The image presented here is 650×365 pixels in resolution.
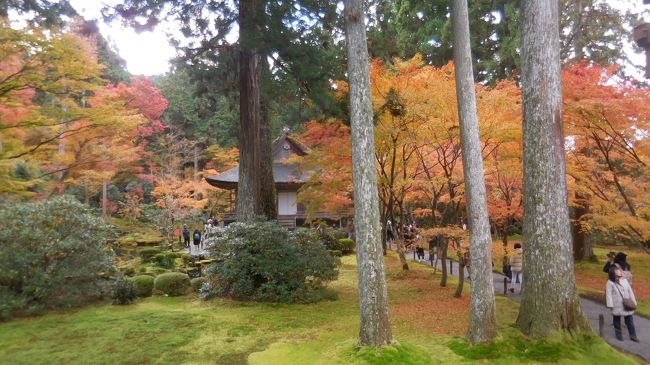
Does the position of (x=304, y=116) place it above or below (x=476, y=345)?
above

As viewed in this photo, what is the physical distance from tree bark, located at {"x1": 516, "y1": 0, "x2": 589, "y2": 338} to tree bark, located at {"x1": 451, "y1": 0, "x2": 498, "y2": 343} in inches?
29.5

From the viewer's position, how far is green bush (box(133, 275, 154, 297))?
1021cm

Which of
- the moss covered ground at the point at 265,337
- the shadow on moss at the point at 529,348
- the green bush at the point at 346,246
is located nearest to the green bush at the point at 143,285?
the moss covered ground at the point at 265,337

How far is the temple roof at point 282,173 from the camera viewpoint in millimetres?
20672

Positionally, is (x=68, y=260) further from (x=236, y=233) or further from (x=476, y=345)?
(x=476, y=345)

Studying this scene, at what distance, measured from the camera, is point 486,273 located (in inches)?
233

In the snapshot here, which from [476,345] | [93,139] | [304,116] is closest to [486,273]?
[476,345]

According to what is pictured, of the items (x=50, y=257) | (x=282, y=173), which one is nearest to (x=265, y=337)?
(x=50, y=257)

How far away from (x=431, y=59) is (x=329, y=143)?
704 centimetres

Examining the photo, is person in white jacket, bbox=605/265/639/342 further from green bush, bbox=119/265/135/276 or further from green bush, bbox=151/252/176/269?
green bush, bbox=151/252/176/269

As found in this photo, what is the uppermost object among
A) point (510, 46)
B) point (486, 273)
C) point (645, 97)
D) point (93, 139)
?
point (510, 46)

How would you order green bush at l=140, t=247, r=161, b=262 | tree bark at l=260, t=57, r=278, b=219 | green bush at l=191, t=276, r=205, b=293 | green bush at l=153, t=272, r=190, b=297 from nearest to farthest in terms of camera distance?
1. green bush at l=153, t=272, r=190, b=297
2. green bush at l=191, t=276, r=205, b=293
3. tree bark at l=260, t=57, r=278, b=219
4. green bush at l=140, t=247, r=161, b=262

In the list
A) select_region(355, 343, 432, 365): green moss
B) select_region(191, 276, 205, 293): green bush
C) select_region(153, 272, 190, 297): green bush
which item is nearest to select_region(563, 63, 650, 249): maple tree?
select_region(355, 343, 432, 365): green moss

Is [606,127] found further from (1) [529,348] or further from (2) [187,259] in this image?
(2) [187,259]
